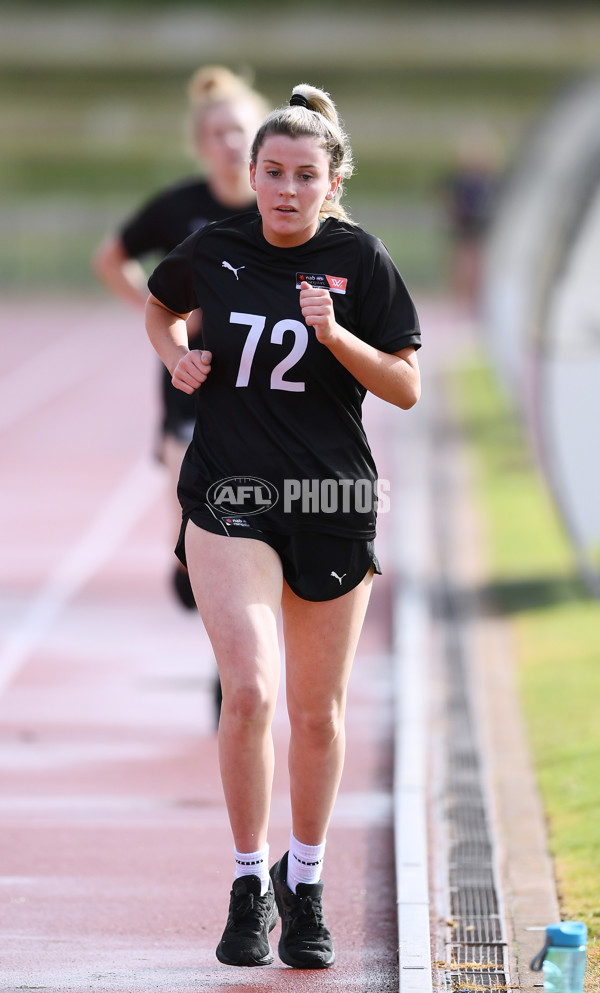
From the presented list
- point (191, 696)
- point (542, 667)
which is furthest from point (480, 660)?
point (191, 696)

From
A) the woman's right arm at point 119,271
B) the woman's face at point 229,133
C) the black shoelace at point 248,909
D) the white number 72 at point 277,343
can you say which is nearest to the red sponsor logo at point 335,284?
the white number 72 at point 277,343

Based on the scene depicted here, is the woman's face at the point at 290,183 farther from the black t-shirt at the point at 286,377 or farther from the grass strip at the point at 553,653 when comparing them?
the grass strip at the point at 553,653

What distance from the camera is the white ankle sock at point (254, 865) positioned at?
13.4 ft

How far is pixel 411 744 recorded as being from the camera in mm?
6523

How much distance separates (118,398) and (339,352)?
1731cm

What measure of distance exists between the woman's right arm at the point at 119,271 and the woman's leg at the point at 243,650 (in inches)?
121

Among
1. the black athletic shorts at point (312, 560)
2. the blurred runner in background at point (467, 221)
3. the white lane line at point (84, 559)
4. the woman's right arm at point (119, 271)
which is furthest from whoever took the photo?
the blurred runner in background at point (467, 221)

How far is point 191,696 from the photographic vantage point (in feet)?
24.6

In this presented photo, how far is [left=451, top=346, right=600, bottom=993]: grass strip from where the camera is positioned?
522 cm

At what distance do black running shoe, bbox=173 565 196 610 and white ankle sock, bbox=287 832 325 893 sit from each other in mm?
Answer: 2133

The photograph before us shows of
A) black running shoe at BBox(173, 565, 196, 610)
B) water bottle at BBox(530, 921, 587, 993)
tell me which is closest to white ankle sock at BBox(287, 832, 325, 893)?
water bottle at BBox(530, 921, 587, 993)

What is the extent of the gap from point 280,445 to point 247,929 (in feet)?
3.89

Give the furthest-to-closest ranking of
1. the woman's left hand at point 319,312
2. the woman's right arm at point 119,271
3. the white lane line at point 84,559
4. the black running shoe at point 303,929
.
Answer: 1. the white lane line at point 84,559
2. the woman's right arm at point 119,271
3. the black running shoe at point 303,929
4. the woman's left hand at point 319,312

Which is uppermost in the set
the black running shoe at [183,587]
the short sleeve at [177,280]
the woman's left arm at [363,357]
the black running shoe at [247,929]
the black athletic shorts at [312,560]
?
the black running shoe at [183,587]
